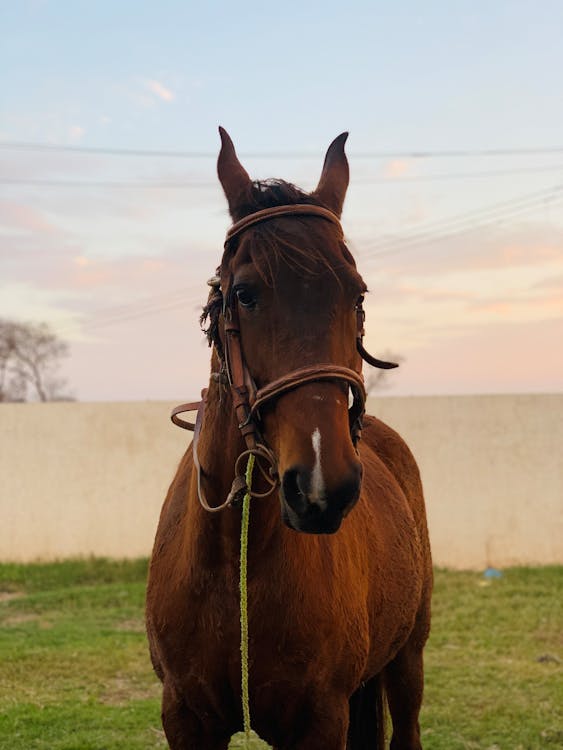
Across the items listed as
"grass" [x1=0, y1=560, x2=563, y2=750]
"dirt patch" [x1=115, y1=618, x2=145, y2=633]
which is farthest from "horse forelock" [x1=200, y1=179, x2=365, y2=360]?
"dirt patch" [x1=115, y1=618, x2=145, y2=633]

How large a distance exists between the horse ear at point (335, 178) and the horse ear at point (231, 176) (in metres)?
0.21

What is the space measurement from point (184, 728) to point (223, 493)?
0.85 metres

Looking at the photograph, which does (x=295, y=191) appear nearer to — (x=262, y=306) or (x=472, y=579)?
(x=262, y=306)

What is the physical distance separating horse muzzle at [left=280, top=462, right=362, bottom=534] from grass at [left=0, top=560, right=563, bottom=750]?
364cm

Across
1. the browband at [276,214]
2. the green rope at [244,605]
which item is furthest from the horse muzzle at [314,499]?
the browband at [276,214]

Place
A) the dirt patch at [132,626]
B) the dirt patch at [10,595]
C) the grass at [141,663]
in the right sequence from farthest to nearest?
the dirt patch at [10,595], the dirt patch at [132,626], the grass at [141,663]

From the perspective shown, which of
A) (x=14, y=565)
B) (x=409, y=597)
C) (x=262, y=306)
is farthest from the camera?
(x=14, y=565)

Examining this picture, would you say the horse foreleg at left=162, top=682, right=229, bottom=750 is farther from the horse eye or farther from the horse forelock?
the horse eye

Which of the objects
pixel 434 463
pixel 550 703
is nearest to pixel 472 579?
pixel 434 463

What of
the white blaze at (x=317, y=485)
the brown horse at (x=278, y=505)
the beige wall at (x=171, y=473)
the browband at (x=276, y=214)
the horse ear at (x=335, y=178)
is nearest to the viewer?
the white blaze at (x=317, y=485)

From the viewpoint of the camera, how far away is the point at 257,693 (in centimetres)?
245

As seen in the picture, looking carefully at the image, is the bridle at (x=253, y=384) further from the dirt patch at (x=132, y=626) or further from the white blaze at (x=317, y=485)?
the dirt patch at (x=132, y=626)

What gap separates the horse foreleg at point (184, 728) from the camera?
2623 mm

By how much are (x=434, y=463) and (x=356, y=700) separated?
292 inches
